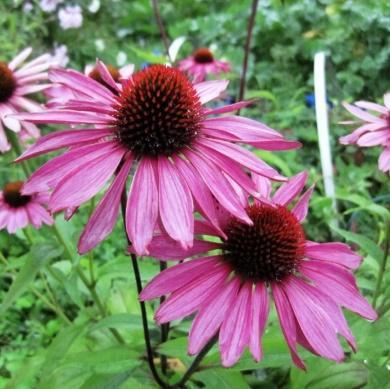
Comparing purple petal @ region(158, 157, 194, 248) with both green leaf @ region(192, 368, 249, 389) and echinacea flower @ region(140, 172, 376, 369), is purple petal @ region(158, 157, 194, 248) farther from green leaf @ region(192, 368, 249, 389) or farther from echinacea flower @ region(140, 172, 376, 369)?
green leaf @ region(192, 368, 249, 389)

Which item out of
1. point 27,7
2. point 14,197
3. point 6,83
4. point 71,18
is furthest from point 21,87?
point 71,18

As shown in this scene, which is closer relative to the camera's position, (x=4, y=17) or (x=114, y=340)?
(x=114, y=340)

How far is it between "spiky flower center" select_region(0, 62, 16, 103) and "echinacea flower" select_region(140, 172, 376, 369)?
63 centimetres

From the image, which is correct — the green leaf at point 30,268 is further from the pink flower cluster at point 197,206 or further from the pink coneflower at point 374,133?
the pink coneflower at point 374,133

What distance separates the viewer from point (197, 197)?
0.55 m

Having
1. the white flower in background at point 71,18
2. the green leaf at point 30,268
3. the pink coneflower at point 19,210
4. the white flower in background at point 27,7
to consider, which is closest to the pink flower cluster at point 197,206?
the green leaf at point 30,268

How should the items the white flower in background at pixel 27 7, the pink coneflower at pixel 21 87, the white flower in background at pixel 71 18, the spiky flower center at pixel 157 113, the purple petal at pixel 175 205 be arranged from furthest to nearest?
1. the white flower in background at pixel 71 18
2. the white flower in background at pixel 27 7
3. the pink coneflower at pixel 21 87
4. the spiky flower center at pixel 157 113
5. the purple petal at pixel 175 205

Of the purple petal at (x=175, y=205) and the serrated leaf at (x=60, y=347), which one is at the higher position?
the purple petal at (x=175, y=205)

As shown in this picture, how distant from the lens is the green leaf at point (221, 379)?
749 millimetres

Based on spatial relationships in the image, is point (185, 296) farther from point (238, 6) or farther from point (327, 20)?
point (238, 6)

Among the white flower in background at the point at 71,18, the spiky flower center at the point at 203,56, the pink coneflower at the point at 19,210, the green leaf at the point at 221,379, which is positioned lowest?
the green leaf at the point at 221,379

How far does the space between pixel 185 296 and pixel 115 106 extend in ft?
0.77

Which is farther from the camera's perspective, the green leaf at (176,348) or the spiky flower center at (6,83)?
the spiky flower center at (6,83)

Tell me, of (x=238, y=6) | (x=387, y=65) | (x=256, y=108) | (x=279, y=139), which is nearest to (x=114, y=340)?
(x=279, y=139)
